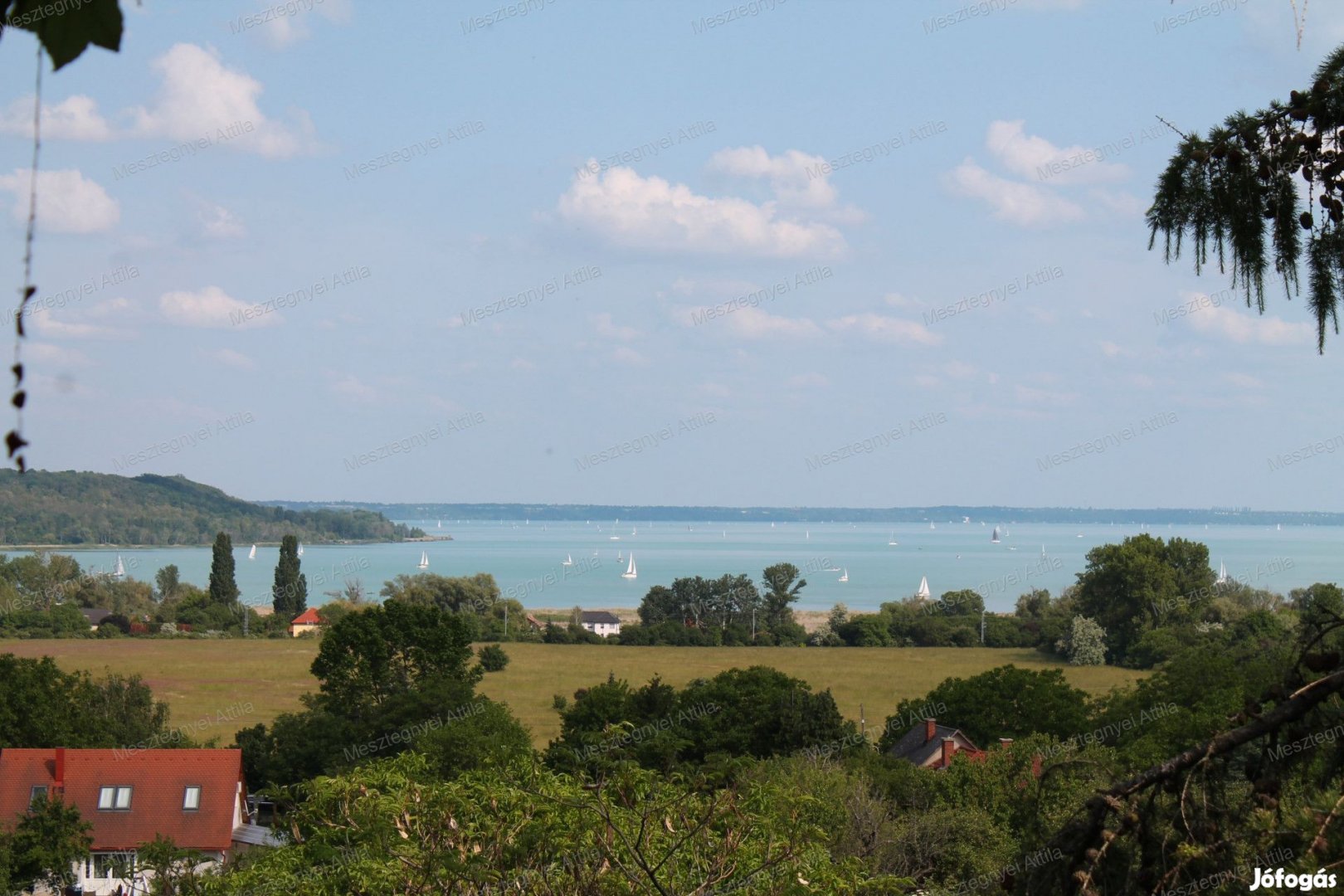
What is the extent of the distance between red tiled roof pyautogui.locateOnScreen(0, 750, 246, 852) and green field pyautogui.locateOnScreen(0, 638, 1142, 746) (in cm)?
1331

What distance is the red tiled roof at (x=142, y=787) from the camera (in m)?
31.4

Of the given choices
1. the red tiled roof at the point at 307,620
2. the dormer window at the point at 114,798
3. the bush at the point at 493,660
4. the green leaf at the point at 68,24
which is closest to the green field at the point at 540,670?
the bush at the point at 493,660

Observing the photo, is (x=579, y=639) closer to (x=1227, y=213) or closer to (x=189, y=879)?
(x=189, y=879)

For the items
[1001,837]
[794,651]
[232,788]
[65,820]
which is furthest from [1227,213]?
[794,651]

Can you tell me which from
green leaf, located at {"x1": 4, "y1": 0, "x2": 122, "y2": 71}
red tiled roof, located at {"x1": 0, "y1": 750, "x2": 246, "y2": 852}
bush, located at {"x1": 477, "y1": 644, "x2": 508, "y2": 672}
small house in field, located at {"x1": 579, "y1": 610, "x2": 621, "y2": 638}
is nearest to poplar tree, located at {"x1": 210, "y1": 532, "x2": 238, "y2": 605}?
small house in field, located at {"x1": 579, "y1": 610, "x2": 621, "y2": 638}

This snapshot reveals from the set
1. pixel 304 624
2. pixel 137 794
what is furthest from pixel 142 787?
pixel 304 624

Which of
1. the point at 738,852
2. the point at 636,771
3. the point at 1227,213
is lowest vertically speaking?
the point at 738,852

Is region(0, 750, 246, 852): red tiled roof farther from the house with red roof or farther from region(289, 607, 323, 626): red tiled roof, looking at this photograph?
region(289, 607, 323, 626): red tiled roof

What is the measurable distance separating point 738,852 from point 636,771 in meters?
1.47

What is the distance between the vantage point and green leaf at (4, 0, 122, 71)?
1322mm

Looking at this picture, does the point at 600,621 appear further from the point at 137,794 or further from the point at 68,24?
the point at 68,24

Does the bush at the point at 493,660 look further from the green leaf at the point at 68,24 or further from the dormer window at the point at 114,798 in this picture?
the green leaf at the point at 68,24

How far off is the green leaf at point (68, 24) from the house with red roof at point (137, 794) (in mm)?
32276

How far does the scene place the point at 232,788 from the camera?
32.8 meters
